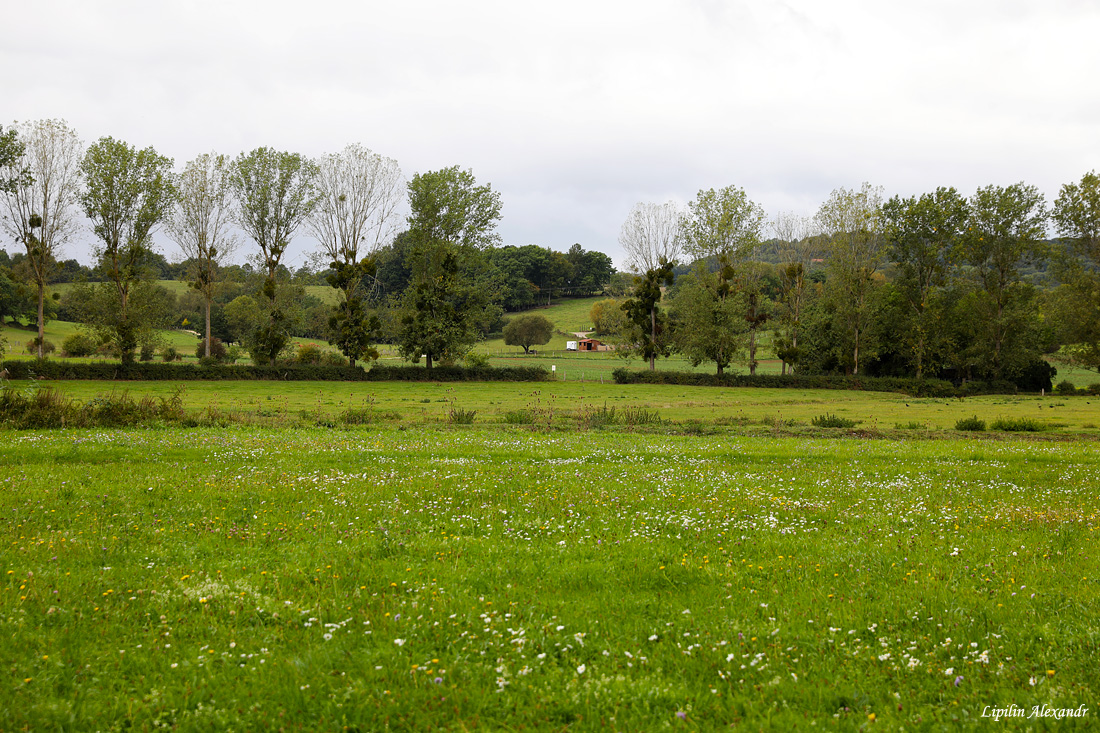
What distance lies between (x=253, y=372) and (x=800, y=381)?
2179 inches

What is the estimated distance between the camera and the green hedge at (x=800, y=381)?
67812mm

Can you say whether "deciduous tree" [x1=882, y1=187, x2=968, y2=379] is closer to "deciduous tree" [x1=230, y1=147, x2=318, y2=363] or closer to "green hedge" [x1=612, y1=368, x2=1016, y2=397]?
"green hedge" [x1=612, y1=368, x2=1016, y2=397]

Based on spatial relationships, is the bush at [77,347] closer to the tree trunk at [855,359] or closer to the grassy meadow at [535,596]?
the grassy meadow at [535,596]

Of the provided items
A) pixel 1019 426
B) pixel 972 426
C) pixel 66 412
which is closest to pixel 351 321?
pixel 66 412

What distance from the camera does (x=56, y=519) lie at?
9.98 metres

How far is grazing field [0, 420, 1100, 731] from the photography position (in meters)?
5.10

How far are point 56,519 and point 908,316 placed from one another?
8120 centimetres

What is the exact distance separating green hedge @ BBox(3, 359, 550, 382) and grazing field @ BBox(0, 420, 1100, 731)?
5049cm

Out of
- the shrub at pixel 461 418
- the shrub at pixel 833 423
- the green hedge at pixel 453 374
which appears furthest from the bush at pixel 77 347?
the shrub at pixel 833 423

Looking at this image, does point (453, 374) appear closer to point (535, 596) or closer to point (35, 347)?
point (35, 347)

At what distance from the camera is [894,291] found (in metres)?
74.8

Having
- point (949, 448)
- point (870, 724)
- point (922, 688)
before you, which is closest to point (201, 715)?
point (870, 724)

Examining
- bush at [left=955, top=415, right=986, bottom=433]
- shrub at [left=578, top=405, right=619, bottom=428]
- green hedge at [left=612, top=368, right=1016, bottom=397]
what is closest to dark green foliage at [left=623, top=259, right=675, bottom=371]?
green hedge at [left=612, top=368, right=1016, bottom=397]

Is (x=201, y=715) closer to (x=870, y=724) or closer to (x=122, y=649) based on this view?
(x=122, y=649)
